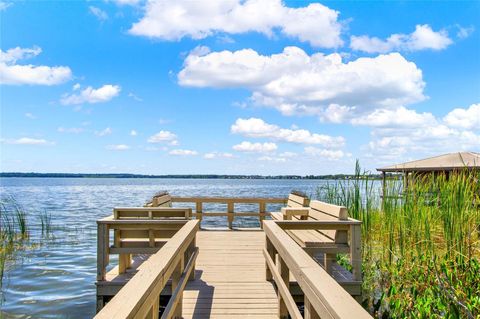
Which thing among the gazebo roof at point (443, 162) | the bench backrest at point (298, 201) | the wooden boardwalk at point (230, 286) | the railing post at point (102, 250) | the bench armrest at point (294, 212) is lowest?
the wooden boardwalk at point (230, 286)

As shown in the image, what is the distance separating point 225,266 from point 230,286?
114cm

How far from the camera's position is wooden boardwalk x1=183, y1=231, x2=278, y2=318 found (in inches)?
171

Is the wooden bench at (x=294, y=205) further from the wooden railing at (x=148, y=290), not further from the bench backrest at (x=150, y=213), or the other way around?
the wooden railing at (x=148, y=290)

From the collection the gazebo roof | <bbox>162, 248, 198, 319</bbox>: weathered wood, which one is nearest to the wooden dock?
<bbox>162, 248, 198, 319</bbox>: weathered wood

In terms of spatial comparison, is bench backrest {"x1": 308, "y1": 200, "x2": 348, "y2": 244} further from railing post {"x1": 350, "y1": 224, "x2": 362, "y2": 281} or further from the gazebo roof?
the gazebo roof

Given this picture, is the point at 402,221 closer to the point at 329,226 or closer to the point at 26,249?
the point at 329,226

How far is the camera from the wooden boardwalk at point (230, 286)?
14.2 feet

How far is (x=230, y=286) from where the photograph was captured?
5.25m

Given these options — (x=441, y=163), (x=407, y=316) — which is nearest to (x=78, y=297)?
(x=407, y=316)

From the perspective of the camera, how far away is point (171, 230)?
5.54 metres

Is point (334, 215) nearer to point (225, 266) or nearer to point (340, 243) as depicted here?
point (340, 243)

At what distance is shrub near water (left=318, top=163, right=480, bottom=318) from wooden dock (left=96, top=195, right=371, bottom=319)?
2.34 feet

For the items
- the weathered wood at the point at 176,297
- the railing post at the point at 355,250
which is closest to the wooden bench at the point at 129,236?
the weathered wood at the point at 176,297

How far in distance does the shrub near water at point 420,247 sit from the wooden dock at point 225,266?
71 centimetres
